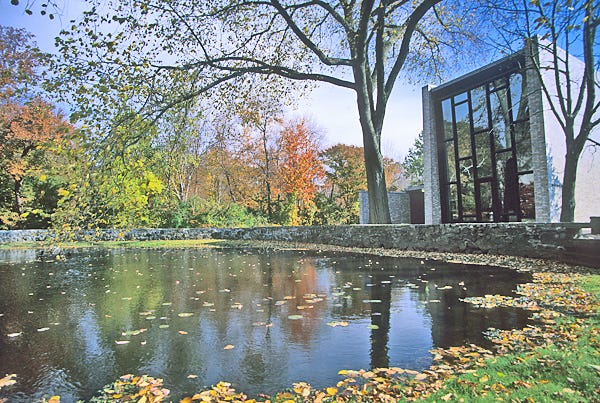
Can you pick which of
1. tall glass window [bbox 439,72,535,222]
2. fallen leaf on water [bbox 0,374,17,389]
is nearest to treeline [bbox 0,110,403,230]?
tall glass window [bbox 439,72,535,222]

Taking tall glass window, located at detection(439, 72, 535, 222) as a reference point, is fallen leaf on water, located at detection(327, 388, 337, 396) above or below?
below

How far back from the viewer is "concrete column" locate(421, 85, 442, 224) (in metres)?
16.9

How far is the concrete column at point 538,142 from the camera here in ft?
→ 41.2

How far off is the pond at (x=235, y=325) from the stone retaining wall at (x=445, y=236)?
3.59ft


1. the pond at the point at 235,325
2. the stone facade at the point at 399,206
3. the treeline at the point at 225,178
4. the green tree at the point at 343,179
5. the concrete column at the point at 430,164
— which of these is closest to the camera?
the pond at the point at 235,325

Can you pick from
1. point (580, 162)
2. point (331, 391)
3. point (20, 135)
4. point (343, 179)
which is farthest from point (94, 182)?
point (343, 179)

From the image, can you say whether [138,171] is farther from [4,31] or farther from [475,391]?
[4,31]

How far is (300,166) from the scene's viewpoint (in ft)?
90.3

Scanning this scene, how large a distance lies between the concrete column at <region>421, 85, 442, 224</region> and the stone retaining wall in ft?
15.4

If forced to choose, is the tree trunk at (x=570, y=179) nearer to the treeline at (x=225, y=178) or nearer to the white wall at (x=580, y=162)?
the white wall at (x=580, y=162)

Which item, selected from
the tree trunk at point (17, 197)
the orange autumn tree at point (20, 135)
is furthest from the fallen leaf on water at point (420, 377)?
Answer: the tree trunk at point (17, 197)

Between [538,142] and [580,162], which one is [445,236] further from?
[580,162]

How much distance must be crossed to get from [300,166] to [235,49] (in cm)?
1537

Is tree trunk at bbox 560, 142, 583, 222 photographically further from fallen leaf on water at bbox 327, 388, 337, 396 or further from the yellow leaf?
fallen leaf on water at bbox 327, 388, 337, 396
